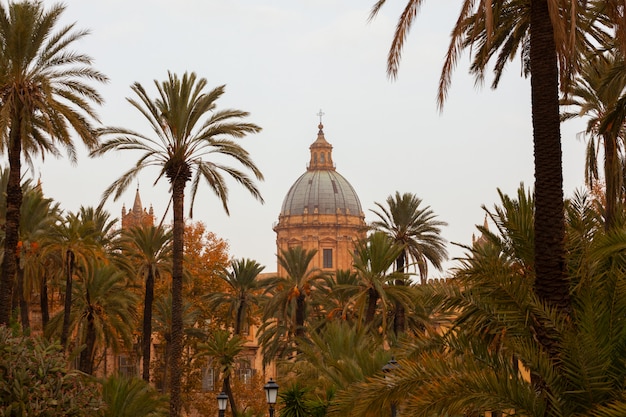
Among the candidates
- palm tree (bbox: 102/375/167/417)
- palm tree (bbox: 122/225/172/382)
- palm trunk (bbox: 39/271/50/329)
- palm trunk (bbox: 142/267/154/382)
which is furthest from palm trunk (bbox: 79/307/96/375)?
palm tree (bbox: 102/375/167/417)

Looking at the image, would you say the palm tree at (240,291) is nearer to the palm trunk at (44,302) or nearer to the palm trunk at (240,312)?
the palm trunk at (240,312)

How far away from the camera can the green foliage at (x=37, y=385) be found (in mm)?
17953

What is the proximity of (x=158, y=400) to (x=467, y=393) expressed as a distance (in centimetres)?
1350

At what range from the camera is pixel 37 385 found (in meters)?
18.5

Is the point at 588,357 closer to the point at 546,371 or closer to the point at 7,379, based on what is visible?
the point at 546,371

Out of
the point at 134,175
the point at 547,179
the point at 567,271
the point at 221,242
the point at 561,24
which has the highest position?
the point at 221,242

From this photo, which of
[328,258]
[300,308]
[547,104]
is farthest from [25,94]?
[328,258]

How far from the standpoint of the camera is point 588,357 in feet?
41.3

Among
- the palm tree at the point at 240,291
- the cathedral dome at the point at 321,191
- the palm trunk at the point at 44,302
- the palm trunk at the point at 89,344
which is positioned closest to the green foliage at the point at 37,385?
the palm trunk at the point at 44,302

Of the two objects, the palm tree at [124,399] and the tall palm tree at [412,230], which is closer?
the palm tree at [124,399]

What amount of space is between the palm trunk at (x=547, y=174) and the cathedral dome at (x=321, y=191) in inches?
4403

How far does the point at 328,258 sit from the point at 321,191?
29.1 ft

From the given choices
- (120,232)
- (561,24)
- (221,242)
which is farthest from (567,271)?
(221,242)

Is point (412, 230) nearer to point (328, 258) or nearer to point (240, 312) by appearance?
point (240, 312)
